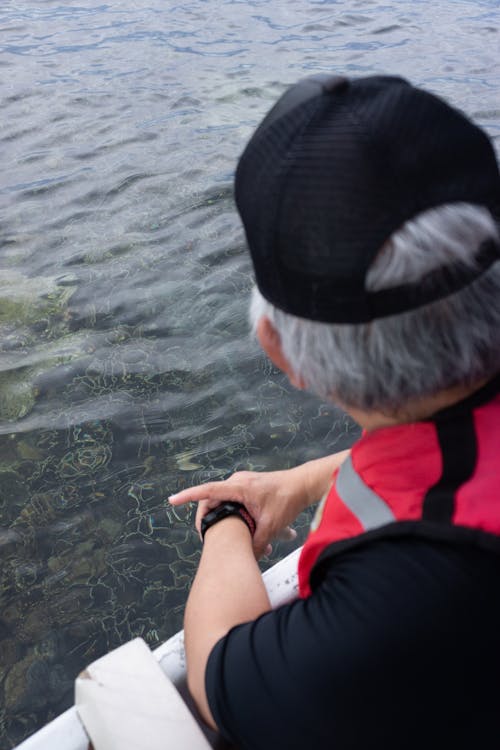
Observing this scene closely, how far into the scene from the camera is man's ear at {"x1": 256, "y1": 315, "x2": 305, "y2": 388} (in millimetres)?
1237

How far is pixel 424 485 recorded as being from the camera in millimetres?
1066

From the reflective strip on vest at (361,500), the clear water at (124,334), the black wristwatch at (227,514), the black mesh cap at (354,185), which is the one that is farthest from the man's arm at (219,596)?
the clear water at (124,334)

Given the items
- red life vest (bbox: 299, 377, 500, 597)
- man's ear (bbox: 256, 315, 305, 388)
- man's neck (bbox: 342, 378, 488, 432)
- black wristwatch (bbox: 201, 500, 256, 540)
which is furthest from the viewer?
black wristwatch (bbox: 201, 500, 256, 540)

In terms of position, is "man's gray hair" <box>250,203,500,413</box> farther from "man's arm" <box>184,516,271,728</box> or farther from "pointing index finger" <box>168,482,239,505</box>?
"pointing index finger" <box>168,482,239,505</box>

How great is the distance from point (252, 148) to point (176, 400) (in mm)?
3073

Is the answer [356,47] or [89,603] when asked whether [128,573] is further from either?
[356,47]

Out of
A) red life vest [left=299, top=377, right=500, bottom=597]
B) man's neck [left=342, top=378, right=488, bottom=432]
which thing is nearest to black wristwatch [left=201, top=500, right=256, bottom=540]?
red life vest [left=299, top=377, right=500, bottom=597]

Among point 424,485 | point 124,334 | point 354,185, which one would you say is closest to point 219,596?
point 424,485

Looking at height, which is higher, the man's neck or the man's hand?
the man's neck

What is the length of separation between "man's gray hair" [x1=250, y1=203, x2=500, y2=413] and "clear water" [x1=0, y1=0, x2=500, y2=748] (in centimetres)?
222

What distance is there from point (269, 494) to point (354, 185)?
3.54 feet

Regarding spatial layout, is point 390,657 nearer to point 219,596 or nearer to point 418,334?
point 418,334

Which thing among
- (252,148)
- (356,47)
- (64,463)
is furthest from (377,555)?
(356,47)

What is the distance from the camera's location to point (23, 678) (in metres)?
2.81
